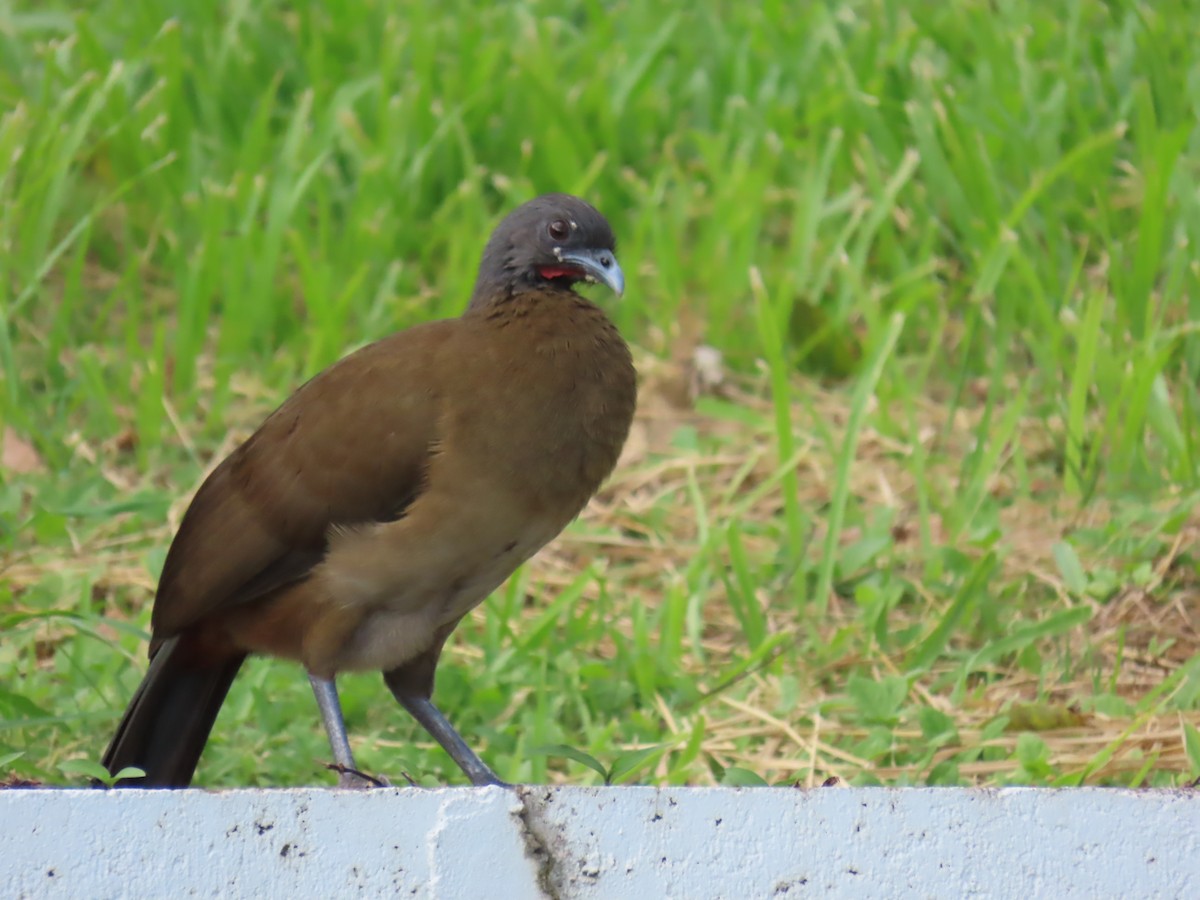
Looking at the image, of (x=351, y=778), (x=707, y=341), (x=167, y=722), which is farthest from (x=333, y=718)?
(x=707, y=341)

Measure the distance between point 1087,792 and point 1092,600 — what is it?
6.79 feet

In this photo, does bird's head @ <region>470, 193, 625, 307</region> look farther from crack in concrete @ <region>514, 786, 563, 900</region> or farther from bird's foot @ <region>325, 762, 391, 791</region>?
crack in concrete @ <region>514, 786, 563, 900</region>

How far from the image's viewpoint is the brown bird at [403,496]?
3.35 metres

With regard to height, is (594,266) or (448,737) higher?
(594,266)

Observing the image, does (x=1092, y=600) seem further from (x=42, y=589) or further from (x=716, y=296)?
(x=42, y=589)

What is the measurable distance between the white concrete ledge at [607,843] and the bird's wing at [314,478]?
3.61ft

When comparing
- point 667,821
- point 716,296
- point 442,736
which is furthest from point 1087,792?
point 716,296

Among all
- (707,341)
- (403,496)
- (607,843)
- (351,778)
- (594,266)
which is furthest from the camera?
(707,341)

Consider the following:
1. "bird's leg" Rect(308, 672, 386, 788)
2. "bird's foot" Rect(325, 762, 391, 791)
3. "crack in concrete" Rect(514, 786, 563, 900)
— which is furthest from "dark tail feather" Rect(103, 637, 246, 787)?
"crack in concrete" Rect(514, 786, 563, 900)

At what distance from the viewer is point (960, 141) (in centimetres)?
576

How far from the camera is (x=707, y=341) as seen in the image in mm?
5871

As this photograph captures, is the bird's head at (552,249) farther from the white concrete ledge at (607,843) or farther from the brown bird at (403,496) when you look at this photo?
the white concrete ledge at (607,843)

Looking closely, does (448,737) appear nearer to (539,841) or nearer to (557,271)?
(557,271)

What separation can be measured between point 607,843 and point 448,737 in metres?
1.28
